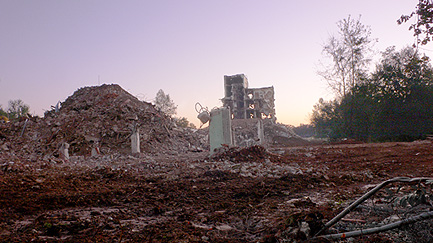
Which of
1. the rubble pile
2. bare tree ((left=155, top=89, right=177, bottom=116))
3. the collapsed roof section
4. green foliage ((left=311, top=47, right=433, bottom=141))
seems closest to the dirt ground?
the rubble pile

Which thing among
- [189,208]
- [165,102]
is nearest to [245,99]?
[165,102]

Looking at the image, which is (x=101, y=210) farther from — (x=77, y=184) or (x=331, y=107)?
(x=331, y=107)

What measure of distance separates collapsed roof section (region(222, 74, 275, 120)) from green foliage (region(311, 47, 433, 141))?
55.0 ft

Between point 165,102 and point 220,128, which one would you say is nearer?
point 220,128

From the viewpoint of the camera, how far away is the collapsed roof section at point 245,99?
125ft

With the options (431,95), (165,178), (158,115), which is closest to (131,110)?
(158,115)

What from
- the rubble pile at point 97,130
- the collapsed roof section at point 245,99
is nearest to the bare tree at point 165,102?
the collapsed roof section at point 245,99

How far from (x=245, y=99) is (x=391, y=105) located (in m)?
20.2

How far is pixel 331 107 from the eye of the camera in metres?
24.0

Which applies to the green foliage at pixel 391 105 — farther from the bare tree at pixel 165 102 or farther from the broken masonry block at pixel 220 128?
the bare tree at pixel 165 102

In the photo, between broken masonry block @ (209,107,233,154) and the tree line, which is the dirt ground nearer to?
broken masonry block @ (209,107,233,154)

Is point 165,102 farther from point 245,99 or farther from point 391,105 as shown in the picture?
point 391,105

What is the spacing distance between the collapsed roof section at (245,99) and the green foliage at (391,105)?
660 inches

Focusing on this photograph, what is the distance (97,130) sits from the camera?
55.6 ft
